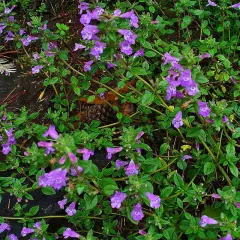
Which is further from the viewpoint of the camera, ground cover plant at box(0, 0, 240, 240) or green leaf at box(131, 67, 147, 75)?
green leaf at box(131, 67, 147, 75)

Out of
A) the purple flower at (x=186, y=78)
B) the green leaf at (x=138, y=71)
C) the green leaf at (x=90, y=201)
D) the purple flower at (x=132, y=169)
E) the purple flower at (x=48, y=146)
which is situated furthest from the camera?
the green leaf at (x=138, y=71)

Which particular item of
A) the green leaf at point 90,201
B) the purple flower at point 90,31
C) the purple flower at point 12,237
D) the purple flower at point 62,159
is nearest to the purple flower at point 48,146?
the purple flower at point 62,159

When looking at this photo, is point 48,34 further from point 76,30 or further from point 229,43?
point 229,43

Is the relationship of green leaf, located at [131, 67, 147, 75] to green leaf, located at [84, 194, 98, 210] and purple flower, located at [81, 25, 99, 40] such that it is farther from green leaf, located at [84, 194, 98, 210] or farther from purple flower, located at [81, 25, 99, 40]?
green leaf, located at [84, 194, 98, 210]

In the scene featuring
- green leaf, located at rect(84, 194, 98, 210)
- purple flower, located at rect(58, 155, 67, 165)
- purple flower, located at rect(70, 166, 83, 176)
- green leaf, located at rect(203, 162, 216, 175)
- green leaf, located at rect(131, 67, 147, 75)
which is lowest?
green leaf, located at rect(203, 162, 216, 175)

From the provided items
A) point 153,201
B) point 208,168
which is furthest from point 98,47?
point 208,168

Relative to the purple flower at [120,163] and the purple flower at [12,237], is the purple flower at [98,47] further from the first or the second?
the purple flower at [12,237]

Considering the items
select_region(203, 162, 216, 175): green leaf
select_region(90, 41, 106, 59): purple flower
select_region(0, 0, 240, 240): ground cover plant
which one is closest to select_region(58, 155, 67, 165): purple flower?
select_region(0, 0, 240, 240): ground cover plant

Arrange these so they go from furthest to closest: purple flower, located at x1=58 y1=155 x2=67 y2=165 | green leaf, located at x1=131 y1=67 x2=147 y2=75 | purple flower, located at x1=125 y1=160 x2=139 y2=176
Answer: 1. green leaf, located at x1=131 y1=67 x2=147 y2=75
2. purple flower, located at x1=125 y1=160 x2=139 y2=176
3. purple flower, located at x1=58 y1=155 x2=67 y2=165
